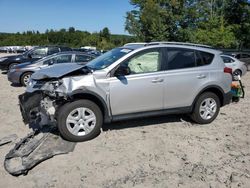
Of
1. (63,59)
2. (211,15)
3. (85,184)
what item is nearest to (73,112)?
(85,184)

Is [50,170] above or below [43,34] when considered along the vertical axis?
below

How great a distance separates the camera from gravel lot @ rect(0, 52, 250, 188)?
393 centimetres

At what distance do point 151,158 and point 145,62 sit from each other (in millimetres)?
1991

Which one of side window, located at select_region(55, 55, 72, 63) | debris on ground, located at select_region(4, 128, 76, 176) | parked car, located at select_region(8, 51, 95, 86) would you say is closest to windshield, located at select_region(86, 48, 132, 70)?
debris on ground, located at select_region(4, 128, 76, 176)

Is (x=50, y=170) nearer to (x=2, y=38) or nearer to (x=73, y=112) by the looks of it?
(x=73, y=112)

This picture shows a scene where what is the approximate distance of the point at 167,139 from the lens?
5395mm

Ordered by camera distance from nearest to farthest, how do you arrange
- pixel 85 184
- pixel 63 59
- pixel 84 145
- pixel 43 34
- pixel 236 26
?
pixel 85 184 < pixel 84 145 < pixel 63 59 < pixel 236 26 < pixel 43 34

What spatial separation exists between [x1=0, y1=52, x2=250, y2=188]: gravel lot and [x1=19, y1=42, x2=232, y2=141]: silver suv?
1.33ft

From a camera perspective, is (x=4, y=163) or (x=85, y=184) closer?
(x=85, y=184)

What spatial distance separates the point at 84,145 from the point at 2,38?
89.6m

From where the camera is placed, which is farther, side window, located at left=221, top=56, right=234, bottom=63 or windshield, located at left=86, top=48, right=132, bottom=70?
side window, located at left=221, top=56, right=234, bottom=63

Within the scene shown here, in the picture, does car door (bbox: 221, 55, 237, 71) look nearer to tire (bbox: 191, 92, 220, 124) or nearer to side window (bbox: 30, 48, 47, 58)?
tire (bbox: 191, 92, 220, 124)

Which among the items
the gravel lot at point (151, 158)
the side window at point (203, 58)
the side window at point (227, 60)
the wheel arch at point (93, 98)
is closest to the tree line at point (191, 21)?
the side window at point (227, 60)

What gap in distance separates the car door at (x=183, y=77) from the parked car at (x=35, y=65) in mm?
5589
